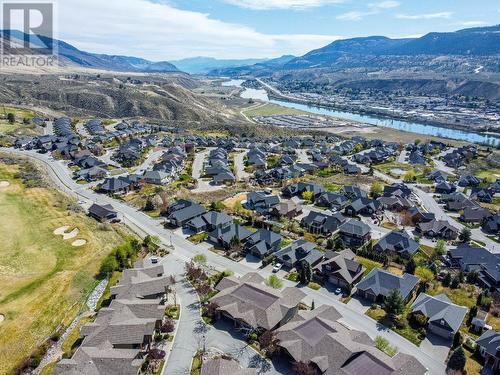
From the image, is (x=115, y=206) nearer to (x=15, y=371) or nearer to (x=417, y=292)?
(x=15, y=371)

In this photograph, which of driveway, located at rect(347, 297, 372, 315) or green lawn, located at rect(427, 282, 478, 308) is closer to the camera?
driveway, located at rect(347, 297, 372, 315)

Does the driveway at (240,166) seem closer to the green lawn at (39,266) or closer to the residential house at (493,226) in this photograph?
the green lawn at (39,266)

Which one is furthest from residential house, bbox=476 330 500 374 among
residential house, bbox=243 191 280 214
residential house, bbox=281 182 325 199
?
residential house, bbox=281 182 325 199

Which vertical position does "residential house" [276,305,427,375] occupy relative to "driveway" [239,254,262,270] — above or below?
above

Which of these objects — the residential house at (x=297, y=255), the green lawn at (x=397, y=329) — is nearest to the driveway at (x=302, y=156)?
the residential house at (x=297, y=255)

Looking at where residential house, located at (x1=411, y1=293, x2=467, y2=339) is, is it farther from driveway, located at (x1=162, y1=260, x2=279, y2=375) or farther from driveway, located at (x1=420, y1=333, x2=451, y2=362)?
driveway, located at (x1=162, y1=260, x2=279, y2=375)

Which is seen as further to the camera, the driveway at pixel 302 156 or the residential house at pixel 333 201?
the driveway at pixel 302 156
